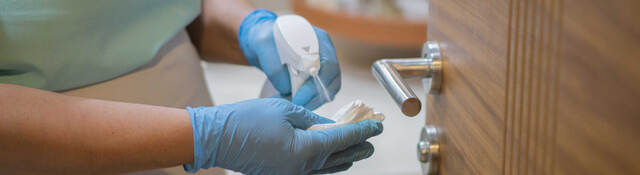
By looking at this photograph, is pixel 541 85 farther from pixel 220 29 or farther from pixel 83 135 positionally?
pixel 220 29

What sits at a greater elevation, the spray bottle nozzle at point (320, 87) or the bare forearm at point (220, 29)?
the bare forearm at point (220, 29)

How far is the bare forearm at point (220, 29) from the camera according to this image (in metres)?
1.06

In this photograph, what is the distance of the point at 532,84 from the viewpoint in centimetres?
42

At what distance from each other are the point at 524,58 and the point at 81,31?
2.07 ft

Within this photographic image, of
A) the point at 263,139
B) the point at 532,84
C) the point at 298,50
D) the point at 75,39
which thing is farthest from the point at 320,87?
the point at 532,84

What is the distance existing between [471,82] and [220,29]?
0.64 m

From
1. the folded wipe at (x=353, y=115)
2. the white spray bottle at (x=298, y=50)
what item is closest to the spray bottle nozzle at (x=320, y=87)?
the white spray bottle at (x=298, y=50)

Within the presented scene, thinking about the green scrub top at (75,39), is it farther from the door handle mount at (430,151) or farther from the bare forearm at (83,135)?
the door handle mount at (430,151)

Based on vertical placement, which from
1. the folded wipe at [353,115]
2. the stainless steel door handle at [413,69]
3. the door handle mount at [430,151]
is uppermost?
the stainless steel door handle at [413,69]

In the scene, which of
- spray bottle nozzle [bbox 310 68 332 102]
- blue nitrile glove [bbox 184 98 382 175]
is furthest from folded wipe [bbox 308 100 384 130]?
spray bottle nozzle [bbox 310 68 332 102]

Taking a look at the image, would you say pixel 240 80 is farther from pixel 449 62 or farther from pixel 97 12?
pixel 449 62

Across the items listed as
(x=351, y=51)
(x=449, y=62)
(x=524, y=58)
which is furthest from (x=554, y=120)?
(x=351, y=51)

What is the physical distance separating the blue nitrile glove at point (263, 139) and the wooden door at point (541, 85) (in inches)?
6.5

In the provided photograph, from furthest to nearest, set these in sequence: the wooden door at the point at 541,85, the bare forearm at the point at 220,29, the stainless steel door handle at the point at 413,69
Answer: the bare forearm at the point at 220,29 < the stainless steel door handle at the point at 413,69 < the wooden door at the point at 541,85
